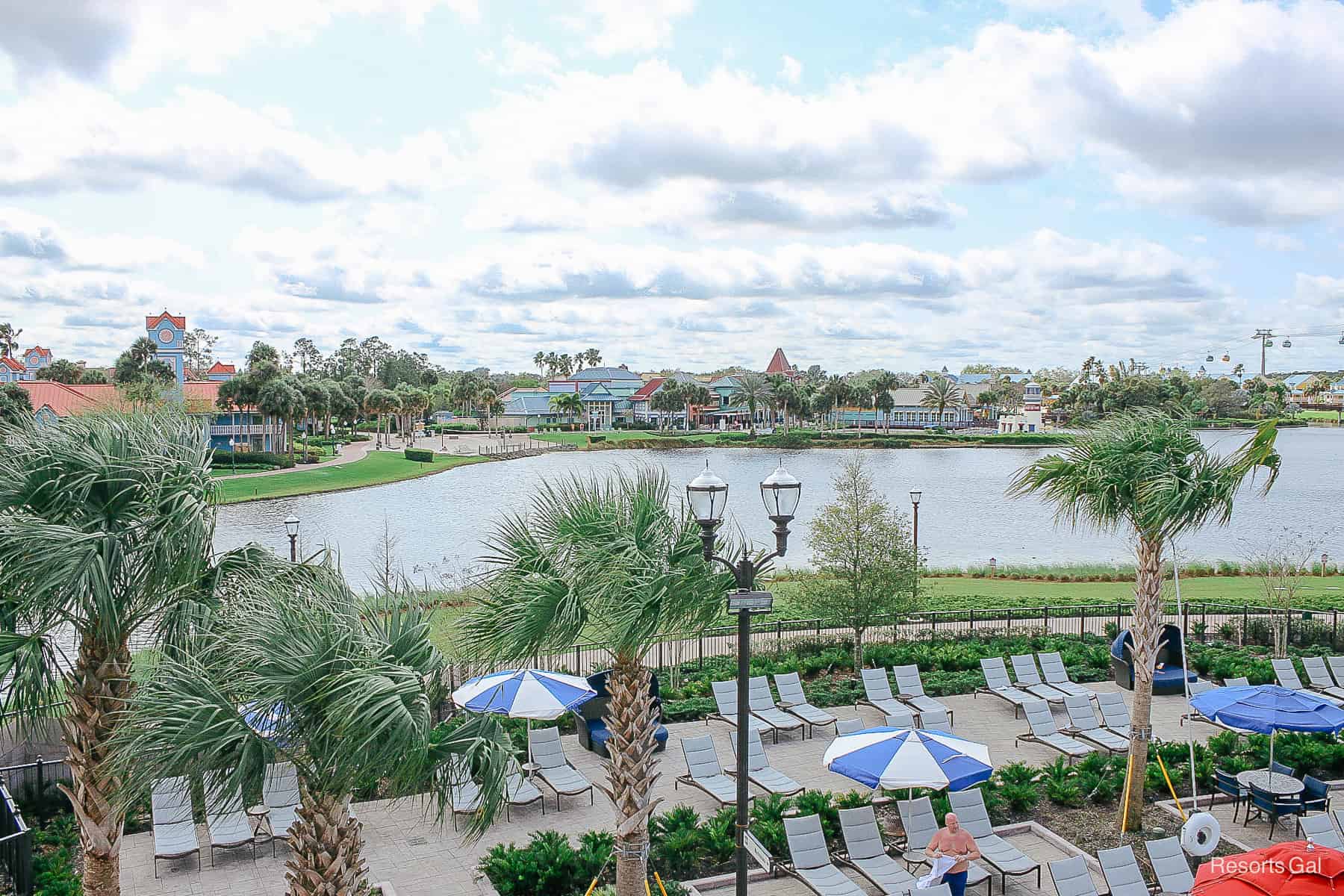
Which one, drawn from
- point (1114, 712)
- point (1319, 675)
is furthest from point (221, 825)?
point (1319, 675)

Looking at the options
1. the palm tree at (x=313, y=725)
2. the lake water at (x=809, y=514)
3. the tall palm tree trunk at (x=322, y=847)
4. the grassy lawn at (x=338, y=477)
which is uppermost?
the palm tree at (x=313, y=725)

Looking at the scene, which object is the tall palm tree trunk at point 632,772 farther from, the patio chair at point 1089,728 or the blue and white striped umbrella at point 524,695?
the patio chair at point 1089,728

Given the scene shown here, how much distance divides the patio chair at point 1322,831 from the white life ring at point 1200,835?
2.83 m

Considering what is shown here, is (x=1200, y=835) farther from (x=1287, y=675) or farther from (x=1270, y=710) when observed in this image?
(x=1287, y=675)

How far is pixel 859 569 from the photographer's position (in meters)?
20.6

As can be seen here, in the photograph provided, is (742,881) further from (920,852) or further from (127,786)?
(127,786)

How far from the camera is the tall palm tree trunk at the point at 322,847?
711 centimetres

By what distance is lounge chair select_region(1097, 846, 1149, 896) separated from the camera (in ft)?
33.5

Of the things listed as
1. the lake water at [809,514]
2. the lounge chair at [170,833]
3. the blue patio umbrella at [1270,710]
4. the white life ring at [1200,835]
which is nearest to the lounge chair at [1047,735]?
the blue patio umbrella at [1270,710]

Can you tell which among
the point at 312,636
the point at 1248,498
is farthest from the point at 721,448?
the point at 312,636

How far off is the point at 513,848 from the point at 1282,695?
10.2 m

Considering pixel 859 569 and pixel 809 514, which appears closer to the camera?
pixel 859 569

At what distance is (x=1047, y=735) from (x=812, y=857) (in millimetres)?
6430

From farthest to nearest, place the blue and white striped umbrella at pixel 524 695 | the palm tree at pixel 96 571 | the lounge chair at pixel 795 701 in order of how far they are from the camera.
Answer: the lounge chair at pixel 795 701 < the blue and white striped umbrella at pixel 524 695 < the palm tree at pixel 96 571
